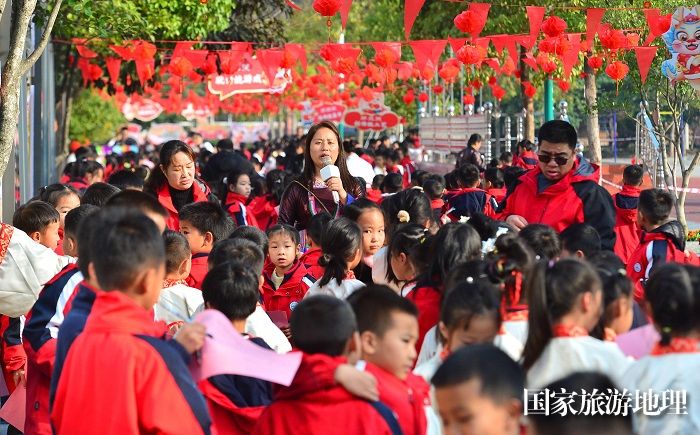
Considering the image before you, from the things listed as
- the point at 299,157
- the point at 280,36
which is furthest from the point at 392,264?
the point at 280,36

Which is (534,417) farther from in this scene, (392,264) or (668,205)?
(668,205)

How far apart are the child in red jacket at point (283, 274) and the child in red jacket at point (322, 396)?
294cm

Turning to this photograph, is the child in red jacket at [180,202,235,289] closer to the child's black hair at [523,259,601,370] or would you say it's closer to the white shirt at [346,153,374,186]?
the child's black hair at [523,259,601,370]

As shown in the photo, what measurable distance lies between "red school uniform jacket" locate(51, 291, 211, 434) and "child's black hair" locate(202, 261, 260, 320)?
946mm

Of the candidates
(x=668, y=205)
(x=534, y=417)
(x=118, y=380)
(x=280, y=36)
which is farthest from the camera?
(x=280, y=36)

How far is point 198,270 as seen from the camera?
688cm

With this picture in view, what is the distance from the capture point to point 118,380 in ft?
12.3

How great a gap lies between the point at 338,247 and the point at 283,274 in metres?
1.14

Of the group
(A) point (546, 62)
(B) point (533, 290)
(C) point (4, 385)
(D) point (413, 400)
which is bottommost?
(C) point (4, 385)

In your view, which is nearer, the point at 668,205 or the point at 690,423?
the point at 690,423

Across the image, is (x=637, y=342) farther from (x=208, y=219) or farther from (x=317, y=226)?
(x=317, y=226)

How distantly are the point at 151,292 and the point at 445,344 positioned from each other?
1.19 metres

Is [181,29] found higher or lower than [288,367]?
higher

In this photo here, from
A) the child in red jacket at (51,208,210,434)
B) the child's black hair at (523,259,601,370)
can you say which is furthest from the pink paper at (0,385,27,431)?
the child's black hair at (523,259,601,370)
